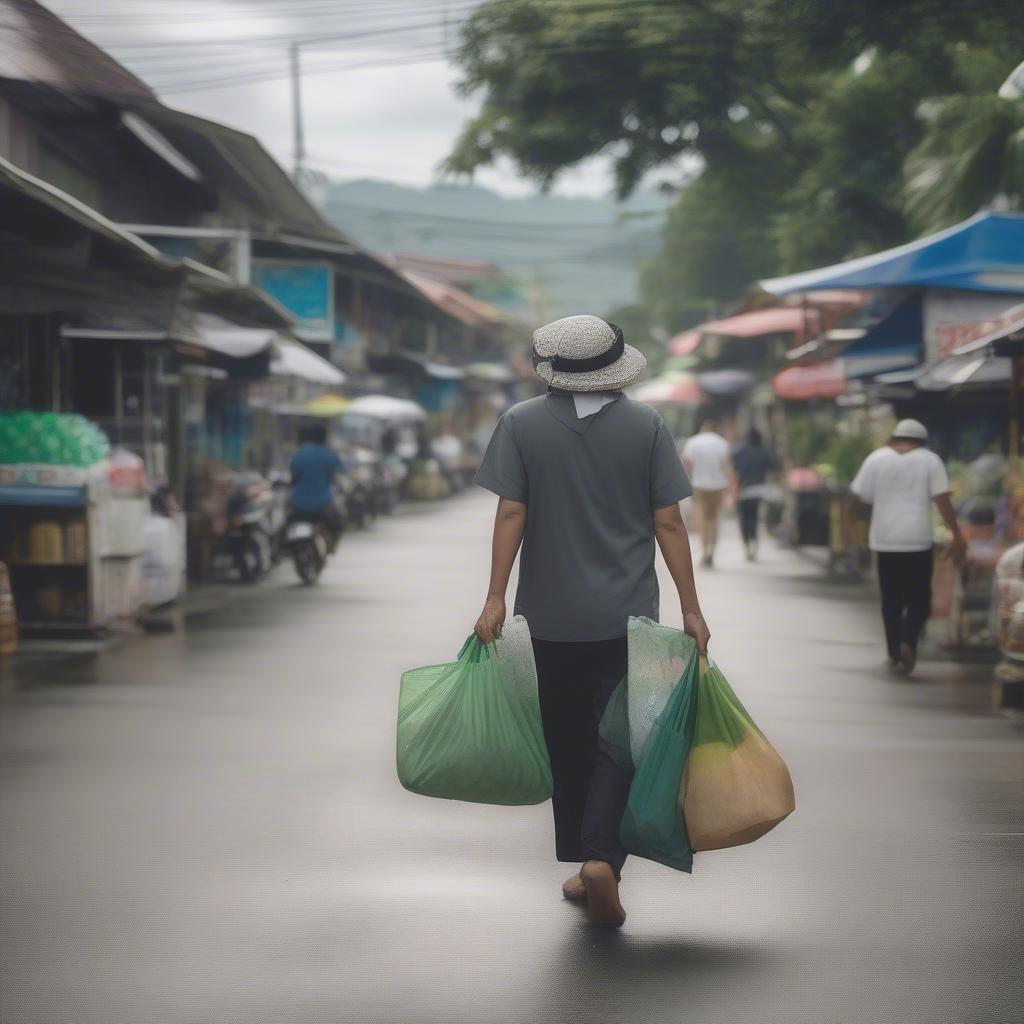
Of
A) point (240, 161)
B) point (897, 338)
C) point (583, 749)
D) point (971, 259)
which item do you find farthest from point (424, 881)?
point (240, 161)

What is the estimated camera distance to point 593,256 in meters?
80.2

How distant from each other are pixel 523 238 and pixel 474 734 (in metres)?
51.7

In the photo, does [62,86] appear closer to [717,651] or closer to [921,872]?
[717,651]

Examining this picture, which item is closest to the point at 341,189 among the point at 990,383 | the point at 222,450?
the point at 222,450

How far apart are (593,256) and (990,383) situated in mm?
66499

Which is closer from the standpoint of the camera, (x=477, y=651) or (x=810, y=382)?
(x=477, y=651)

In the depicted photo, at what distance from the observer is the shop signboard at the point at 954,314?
13734 millimetres

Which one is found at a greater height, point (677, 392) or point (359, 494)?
point (677, 392)

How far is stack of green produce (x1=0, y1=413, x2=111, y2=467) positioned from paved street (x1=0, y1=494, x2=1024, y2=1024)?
8.12 feet

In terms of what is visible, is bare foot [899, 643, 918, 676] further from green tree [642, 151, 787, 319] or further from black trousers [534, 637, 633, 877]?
green tree [642, 151, 787, 319]

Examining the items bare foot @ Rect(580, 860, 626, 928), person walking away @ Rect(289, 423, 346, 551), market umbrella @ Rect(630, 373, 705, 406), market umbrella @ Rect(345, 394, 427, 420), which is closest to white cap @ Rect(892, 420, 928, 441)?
bare foot @ Rect(580, 860, 626, 928)

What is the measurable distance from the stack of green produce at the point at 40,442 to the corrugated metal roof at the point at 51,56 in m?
3.56

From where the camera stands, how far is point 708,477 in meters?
21.5

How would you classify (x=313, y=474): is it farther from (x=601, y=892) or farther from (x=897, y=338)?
(x=601, y=892)
